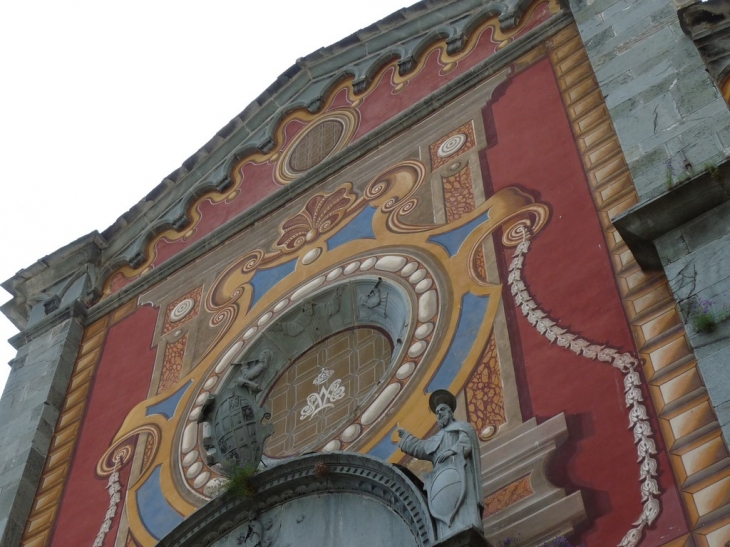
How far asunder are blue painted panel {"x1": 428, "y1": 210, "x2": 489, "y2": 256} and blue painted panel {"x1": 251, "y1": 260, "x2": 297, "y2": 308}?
196 centimetres

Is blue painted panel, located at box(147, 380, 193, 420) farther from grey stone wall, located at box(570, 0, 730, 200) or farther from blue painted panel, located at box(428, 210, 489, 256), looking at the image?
grey stone wall, located at box(570, 0, 730, 200)

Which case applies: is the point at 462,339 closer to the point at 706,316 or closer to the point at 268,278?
the point at 706,316

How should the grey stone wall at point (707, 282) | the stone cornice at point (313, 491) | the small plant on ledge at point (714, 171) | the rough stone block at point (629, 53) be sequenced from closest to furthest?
the grey stone wall at point (707, 282) → the stone cornice at point (313, 491) → the small plant on ledge at point (714, 171) → the rough stone block at point (629, 53)

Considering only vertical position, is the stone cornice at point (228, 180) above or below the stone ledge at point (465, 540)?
above

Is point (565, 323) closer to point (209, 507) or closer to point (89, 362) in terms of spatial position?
point (209, 507)

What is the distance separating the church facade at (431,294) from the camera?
27.9ft

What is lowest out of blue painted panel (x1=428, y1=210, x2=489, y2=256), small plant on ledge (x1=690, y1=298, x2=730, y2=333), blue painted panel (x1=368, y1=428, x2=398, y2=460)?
small plant on ledge (x1=690, y1=298, x2=730, y2=333)

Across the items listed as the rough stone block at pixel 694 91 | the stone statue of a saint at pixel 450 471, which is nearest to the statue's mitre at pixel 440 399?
the stone statue of a saint at pixel 450 471

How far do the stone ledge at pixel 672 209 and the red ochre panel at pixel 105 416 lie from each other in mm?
5187

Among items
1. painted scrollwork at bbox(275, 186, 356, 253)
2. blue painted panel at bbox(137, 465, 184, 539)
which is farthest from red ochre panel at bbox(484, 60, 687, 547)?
blue painted panel at bbox(137, 465, 184, 539)

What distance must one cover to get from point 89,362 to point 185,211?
223 centimetres

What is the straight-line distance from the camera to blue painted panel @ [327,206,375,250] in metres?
12.5

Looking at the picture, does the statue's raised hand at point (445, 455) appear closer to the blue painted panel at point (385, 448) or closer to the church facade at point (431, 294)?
the church facade at point (431, 294)

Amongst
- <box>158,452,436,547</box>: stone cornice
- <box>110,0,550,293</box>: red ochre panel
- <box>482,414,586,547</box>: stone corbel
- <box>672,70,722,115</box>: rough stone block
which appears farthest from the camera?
<box>110,0,550,293</box>: red ochre panel
